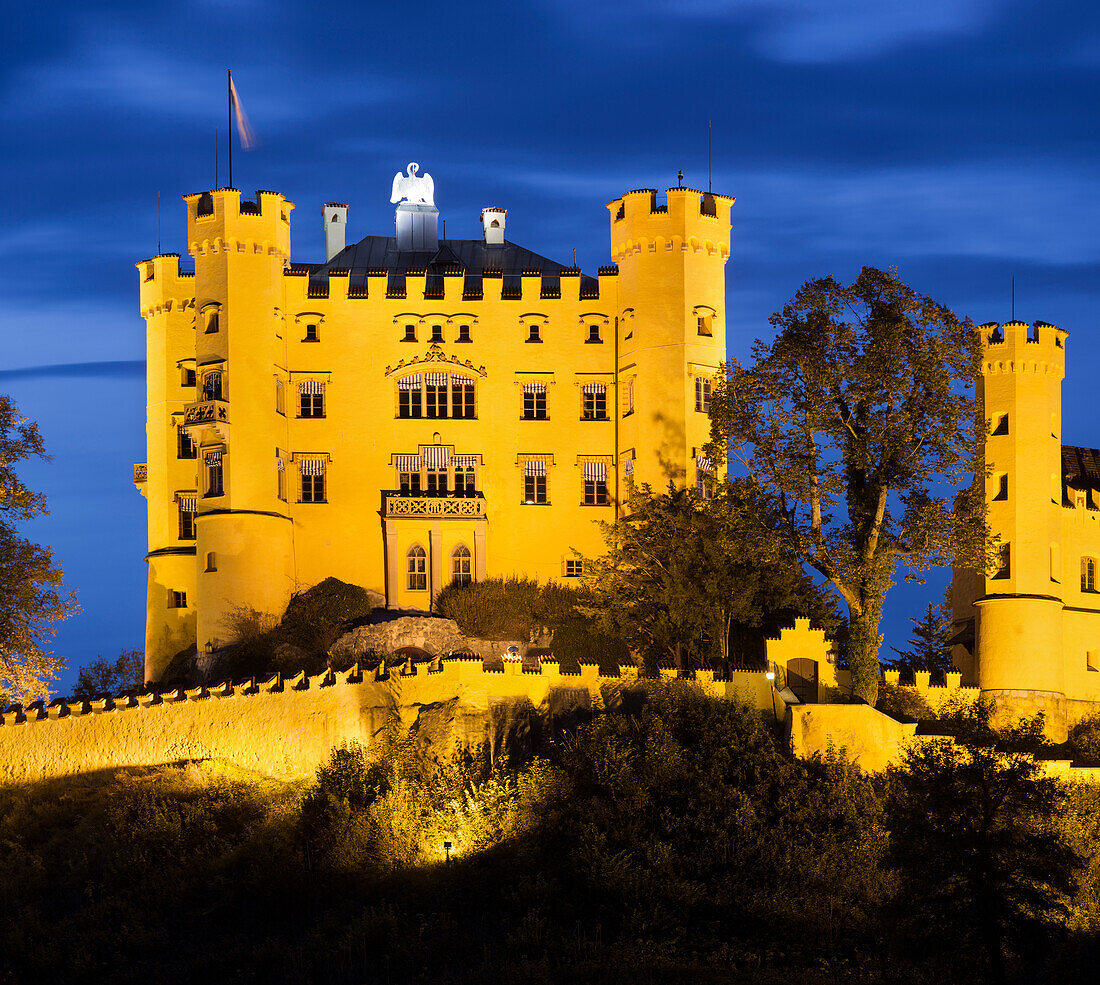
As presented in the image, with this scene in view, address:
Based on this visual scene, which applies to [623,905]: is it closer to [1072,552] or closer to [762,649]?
[762,649]

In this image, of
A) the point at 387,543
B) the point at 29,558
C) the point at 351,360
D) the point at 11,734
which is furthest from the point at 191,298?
the point at 11,734

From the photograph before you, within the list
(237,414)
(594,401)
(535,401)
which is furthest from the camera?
(594,401)

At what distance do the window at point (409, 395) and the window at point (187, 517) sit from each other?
803 cm

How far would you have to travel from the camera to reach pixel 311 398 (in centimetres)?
6347

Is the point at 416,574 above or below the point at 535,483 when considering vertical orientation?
below

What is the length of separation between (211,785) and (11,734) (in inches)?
233

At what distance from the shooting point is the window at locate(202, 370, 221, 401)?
61.5 meters

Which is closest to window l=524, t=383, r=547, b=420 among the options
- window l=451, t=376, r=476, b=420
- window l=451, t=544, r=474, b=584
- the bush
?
Answer: window l=451, t=376, r=476, b=420

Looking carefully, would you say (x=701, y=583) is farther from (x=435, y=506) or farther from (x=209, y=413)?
(x=209, y=413)

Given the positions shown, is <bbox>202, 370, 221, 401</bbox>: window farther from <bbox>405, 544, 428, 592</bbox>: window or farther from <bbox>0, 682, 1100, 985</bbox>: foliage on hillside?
<bbox>0, 682, 1100, 985</bbox>: foliage on hillside

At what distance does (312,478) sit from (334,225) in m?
11.6

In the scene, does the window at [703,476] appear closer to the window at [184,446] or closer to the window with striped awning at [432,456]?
the window with striped awning at [432,456]

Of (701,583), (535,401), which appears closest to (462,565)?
(535,401)

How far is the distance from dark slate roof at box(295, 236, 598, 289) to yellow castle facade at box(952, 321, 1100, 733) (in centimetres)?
1624
